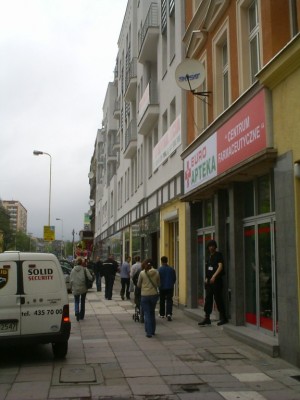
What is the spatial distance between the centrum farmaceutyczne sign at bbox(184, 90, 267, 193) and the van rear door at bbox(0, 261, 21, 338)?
5.03 meters

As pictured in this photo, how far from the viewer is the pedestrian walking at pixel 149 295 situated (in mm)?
11539

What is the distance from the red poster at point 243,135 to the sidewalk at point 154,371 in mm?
3829

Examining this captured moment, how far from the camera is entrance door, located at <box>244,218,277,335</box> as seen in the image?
32.8 ft

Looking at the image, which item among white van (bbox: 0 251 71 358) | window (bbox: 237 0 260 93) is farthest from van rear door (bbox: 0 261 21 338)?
window (bbox: 237 0 260 93)

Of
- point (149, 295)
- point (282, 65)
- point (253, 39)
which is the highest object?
point (253, 39)

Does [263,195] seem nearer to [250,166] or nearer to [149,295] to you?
[250,166]

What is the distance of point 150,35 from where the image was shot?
2322 cm

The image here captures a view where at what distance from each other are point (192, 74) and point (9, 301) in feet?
27.5

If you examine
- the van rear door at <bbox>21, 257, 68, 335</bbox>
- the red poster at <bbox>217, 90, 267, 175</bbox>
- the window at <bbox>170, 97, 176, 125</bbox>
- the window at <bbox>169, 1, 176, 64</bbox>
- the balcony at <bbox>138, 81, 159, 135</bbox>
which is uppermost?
the window at <bbox>169, 1, 176, 64</bbox>

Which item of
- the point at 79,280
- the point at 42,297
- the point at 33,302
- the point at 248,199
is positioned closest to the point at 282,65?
the point at 248,199

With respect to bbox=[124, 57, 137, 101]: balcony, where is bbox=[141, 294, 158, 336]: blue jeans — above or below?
below

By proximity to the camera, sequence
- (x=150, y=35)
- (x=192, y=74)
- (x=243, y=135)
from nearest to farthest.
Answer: (x=243, y=135) < (x=192, y=74) < (x=150, y=35)

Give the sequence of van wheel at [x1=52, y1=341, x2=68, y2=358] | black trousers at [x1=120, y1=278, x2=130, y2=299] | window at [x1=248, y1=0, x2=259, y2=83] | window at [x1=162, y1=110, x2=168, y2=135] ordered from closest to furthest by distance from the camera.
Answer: van wheel at [x1=52, y1=341, x2=68, y2=358] → window at [x1=248, y1=0, x2=259, y2=83] → black trousers at [x1=120, y1=278, x2=130, y2=299] → window at [x1=162, y1=110, x2=168, y2=135]

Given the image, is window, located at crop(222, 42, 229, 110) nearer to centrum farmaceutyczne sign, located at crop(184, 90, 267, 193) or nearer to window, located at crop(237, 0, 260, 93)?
centrum farmaceutyczne sign, located at crop(184, 90, 267, 193)
